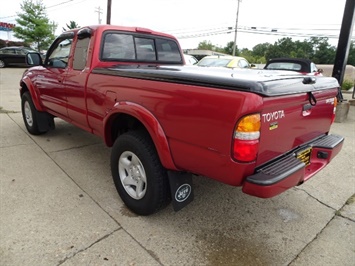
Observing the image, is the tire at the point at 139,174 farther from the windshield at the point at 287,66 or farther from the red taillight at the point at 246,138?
the windshield at the point at 287,66

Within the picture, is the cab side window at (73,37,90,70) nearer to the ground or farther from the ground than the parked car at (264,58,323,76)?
farther from the ground

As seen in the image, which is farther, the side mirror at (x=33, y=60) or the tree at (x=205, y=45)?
the tree at (x=205, y=45)

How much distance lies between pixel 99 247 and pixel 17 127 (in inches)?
167

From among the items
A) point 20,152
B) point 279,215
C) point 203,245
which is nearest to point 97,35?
point 20,152

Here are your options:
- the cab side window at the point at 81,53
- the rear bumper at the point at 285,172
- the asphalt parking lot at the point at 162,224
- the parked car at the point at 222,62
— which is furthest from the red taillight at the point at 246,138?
the parked car at the point at 222,62

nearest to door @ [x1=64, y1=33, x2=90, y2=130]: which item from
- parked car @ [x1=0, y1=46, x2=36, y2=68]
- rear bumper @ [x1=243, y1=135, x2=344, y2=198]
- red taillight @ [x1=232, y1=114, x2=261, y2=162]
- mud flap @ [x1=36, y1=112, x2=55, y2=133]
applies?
mud flap @ [x1=36, y1=112, x2=55, y2=133]

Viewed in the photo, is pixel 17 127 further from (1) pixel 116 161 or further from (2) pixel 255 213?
(2) pixel 255 213

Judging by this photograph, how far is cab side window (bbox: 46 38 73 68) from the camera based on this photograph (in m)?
3.77

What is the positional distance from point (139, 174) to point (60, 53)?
255cm

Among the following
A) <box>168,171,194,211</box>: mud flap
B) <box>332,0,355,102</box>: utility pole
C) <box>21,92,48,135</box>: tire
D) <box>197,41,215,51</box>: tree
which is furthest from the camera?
<box>197,41,215,51</box>: tree

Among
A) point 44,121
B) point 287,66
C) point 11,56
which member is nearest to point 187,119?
point 44,121

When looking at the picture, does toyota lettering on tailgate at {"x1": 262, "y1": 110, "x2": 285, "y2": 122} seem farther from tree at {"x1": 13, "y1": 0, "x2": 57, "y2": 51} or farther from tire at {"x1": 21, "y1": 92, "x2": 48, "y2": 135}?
tree at {"x1": 13, "y1": 0, "x2": 57, "y2": 51}

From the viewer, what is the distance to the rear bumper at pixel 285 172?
6.03 ft

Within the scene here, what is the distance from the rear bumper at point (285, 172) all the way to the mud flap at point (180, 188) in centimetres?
66
